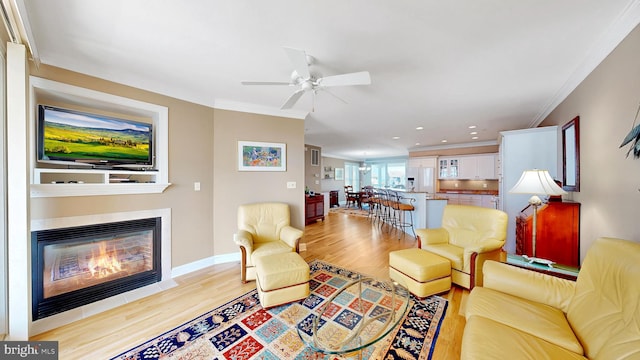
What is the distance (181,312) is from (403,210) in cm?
441

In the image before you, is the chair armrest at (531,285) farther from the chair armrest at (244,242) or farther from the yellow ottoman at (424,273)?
the chair armrest at (244,242)

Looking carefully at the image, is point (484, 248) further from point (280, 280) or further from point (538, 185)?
point (280, 280)

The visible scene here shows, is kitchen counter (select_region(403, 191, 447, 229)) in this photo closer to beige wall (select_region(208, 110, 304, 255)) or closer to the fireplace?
beige wall (select_region(208, 110, 304, 255))

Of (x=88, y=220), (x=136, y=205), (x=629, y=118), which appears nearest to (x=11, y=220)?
(x=88, y=220)

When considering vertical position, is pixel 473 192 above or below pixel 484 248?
above

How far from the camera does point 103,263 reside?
246 cm

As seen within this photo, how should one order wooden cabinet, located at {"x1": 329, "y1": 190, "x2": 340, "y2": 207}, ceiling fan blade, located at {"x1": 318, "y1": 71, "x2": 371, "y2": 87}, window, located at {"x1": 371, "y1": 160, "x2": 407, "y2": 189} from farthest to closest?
window, located at {"x1": 371, "y1": 160, "x2": 407, "y2": 189}, wooden cabinet, located at {"x1": 329, "y1": 190, "x2": 340, "y2": 207}, ceiling fan blade, located at {"x1": 318, "y1": 71, "x2": 371, "y2": 87}

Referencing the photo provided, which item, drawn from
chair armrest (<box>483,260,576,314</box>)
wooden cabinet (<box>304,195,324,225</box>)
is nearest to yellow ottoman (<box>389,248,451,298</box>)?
chair armrest (<box>483,260,576,314</box>)

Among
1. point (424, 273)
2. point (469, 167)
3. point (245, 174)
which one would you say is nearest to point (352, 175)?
point (469, 167)

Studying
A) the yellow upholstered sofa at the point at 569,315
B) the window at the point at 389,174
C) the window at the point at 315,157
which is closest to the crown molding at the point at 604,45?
the yellow upholstered sofa at the point at 569,315

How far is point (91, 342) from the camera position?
1.78 metres

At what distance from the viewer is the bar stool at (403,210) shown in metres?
4.84

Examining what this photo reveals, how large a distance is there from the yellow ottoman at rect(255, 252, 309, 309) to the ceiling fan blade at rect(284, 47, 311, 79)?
1898 mm

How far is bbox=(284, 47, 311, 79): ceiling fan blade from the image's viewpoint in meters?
1.65
